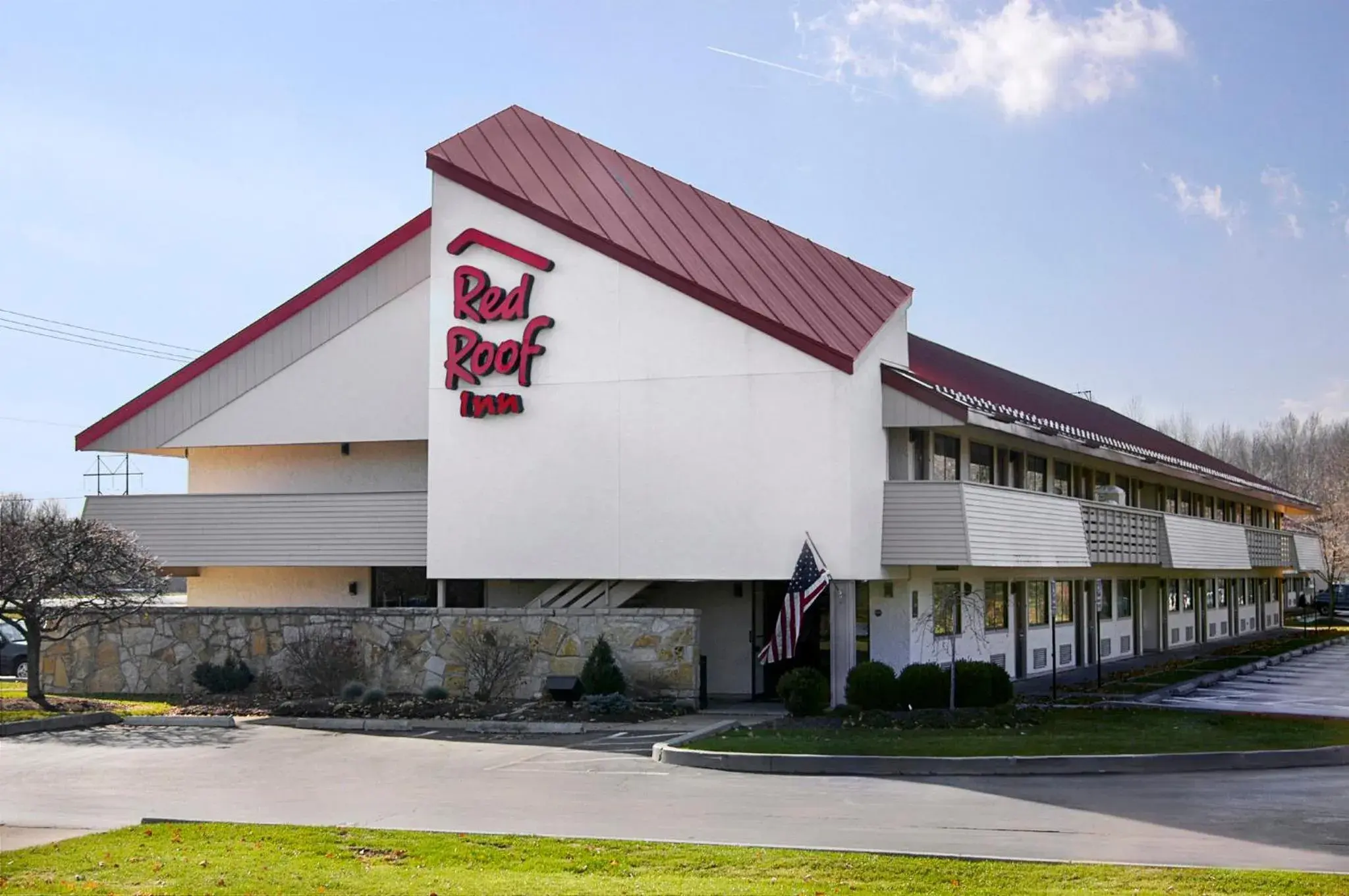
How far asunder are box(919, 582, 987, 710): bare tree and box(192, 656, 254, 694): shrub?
13407mm

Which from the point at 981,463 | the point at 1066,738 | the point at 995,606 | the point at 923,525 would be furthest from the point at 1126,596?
the point at 1066,738

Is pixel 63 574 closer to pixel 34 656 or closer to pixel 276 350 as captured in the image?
pixel 34 656

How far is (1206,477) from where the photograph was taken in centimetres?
4603

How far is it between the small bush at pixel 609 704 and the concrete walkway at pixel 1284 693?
403 inches

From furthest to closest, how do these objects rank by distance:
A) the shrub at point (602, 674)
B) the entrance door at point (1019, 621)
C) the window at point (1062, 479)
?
the window at point (1062, 479)
the entrance door at point (1019, 621)
the shrub at point (602, 674)

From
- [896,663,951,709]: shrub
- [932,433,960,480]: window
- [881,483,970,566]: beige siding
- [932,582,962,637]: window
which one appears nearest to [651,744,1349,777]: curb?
[896,663,951,709]: shrub

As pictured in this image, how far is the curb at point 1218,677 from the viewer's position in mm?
29391

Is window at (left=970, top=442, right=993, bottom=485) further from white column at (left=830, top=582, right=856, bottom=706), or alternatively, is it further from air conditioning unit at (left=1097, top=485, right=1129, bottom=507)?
air conditioning unit at (left=1097, top=485, right=1129, bottom=507)

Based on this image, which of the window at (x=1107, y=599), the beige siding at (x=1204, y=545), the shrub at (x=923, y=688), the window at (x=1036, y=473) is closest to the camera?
the shrub at (x=923, y=688)

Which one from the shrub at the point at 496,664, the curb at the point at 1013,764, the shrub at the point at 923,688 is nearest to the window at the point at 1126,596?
the shrub at the point at 923,688

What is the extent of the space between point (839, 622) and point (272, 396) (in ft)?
46.2

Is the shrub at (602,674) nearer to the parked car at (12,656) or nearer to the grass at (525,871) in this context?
the grass at (525,871)

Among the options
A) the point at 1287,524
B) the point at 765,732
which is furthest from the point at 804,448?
the point at 1287,524

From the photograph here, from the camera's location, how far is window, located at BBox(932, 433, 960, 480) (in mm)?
29719
